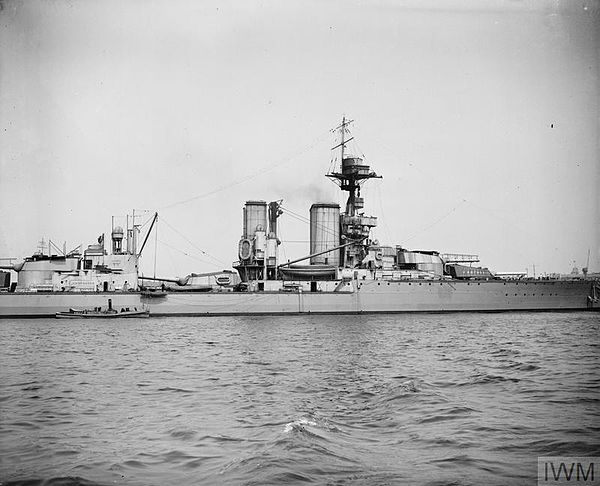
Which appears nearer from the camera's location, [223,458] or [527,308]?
[223,458]

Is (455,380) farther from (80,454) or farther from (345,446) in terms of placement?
(80,454)

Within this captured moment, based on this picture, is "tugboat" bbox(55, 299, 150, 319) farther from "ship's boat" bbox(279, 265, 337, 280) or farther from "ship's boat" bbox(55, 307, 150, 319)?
"ship's boat" bbox(279, 265, 337, 280)

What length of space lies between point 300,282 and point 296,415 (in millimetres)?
36321

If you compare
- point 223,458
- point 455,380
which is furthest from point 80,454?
point 455,380

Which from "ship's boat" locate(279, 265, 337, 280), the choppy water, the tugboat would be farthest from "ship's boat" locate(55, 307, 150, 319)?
the choppy water

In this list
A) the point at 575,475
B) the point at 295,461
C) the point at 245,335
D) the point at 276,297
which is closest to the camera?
the point at 575,475


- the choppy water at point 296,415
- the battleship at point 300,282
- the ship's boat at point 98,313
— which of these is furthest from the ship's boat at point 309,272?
the choppy water at point 296,415

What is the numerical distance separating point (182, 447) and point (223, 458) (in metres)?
0.81

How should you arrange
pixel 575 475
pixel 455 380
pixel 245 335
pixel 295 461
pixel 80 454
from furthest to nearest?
pixel 245 335 < pixel 455 380 < pixel 80 454 < pixel 295 461 < pixel 575 475

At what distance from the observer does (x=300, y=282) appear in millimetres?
45938

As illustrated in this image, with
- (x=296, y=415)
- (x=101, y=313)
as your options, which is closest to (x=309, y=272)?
(x=101, y=313)

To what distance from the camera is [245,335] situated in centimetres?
2697

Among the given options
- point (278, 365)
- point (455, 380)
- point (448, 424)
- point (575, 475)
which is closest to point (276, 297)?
point (278, 365)

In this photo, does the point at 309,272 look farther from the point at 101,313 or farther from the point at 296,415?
the point at 296,415
